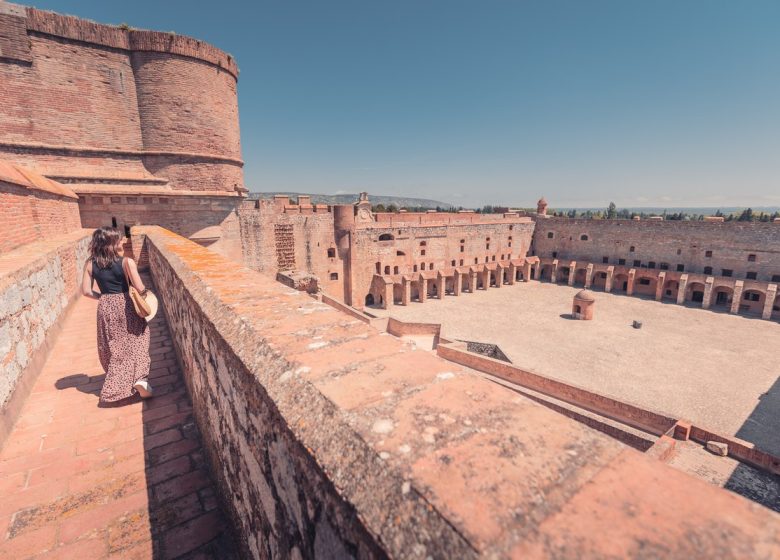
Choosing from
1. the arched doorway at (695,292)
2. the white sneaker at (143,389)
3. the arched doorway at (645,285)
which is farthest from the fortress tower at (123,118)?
the arched doorway at (695,292)

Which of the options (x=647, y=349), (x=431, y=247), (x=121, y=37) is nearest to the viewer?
(x=121, y=37)

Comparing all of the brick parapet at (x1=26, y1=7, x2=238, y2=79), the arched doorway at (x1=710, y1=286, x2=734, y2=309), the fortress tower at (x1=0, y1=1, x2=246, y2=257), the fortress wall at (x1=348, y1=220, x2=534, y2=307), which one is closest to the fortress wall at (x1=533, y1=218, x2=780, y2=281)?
the arched doorway at (x1=710, y1=286, x2=734, y2=309)

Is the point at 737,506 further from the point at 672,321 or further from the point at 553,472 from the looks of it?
the point at 672,321

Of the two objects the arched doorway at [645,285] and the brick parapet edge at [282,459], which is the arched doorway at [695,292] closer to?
the arched doorway at [645,285]

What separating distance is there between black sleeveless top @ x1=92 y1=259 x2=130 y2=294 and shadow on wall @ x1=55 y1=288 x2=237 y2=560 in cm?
100

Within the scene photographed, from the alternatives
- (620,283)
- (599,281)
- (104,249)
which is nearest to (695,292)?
(620,283)

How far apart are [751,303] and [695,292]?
10.9ft

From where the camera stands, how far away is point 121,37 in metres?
15.2

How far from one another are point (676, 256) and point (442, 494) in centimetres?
3706

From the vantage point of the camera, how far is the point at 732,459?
9633mm

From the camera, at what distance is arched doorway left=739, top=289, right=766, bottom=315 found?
1003 inches

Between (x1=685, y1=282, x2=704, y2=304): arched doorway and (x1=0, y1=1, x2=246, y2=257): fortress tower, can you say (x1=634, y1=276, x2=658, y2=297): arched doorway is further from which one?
(x1=0, y1=1, x2=246, y2=257): fortress tower

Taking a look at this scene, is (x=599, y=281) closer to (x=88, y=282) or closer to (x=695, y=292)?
(x=695, y=292)

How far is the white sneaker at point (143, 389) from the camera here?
10.8 ft
